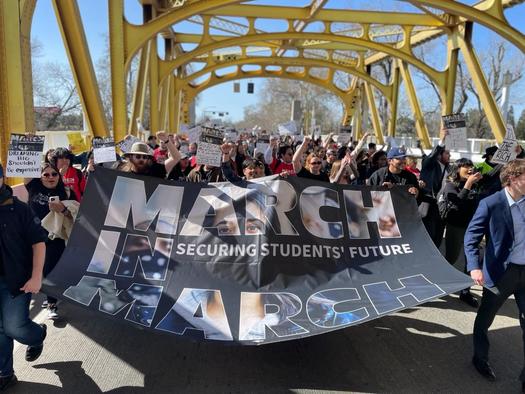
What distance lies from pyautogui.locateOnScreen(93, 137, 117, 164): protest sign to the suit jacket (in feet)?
15.3

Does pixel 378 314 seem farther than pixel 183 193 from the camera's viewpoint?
No

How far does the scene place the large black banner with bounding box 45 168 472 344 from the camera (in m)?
3.65

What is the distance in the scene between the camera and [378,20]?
20.0 metres

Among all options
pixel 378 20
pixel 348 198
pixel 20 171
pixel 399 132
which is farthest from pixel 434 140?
pixel 399 132

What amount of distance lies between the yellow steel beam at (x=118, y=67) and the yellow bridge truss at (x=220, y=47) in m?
0.03

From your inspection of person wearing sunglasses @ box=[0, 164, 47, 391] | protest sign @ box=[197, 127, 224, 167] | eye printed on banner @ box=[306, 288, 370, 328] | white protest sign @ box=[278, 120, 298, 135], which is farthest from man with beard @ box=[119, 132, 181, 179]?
white protest sign @ box=[278, 120, 298, 135]

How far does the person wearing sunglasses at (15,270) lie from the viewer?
326cm

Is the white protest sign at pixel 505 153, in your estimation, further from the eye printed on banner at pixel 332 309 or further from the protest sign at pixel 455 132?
the eye printed on banner at pixel 332 309

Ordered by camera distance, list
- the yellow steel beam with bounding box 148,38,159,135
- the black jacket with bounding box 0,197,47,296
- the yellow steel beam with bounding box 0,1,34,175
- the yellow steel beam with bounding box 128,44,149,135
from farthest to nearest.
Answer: the yellow steel beam with bounding box 148,38,159,135, the yellow steel beam with bounding box 128,44,149,135, the yellow steel beam with bounding box 0,1,34,175, the black jacket with bounding box 0,197,47,296

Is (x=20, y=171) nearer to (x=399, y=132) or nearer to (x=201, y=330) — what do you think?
(x=201, y=330)

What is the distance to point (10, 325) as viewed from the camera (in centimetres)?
339

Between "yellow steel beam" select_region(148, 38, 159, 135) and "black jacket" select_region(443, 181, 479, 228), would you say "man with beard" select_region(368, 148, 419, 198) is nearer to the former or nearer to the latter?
"black jacket" select_region(443, 181, 479, 228)

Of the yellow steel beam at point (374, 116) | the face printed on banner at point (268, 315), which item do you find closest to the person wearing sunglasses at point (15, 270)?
the face printed on banner at point (268, 315)

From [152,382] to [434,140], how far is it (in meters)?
28.1
